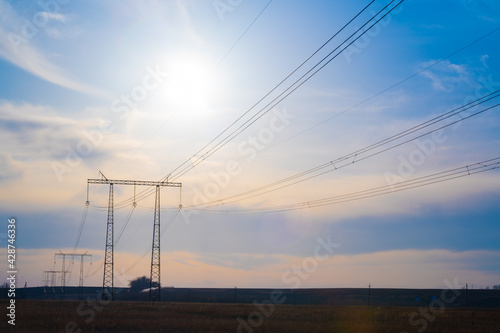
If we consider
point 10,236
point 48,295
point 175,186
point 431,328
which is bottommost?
point 48,295

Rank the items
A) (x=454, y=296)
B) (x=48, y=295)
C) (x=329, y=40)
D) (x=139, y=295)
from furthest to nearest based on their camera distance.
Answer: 1. (x=48, y=295)
2. (x=139, y=295)
3. (x=454, y=296)
4. (x=329, y=40)

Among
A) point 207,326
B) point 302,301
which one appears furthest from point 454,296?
point 207,326

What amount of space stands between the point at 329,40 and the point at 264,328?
21028mm

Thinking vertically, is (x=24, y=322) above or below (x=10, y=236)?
below

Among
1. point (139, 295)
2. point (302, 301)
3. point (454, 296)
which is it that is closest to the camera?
point (454, 296)

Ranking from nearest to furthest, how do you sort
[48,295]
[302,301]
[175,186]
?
[175,186] < [302,301] < [48,295]

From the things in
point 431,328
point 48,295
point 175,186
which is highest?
point 175,186

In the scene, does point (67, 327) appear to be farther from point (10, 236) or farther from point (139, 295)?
point (139, 295)

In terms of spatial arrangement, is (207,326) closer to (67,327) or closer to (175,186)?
(67,327)

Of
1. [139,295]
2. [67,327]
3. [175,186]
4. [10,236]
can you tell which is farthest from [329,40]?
[139,295]

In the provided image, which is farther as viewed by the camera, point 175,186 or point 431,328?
point 175,186

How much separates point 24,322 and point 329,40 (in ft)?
99.0

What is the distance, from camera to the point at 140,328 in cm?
3556

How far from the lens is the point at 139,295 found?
466 ft
